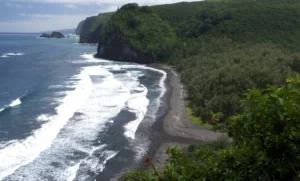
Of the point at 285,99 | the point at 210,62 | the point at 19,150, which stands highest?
the point at 285,99

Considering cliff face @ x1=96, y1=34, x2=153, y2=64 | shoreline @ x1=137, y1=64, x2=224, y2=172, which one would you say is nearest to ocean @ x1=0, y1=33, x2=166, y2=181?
shoreline @ x1=137, y1=64, x2=224, y2=172

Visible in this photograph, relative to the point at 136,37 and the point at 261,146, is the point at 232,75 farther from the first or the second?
the point at 136,37

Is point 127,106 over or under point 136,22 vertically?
under

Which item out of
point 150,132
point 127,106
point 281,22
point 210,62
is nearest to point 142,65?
point 210,62

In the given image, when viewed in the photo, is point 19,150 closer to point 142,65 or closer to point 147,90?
point 147,90

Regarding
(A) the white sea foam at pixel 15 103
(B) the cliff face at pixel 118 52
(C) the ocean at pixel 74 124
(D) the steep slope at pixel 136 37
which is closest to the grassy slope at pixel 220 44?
(D) the steep slope at pixel 136 37

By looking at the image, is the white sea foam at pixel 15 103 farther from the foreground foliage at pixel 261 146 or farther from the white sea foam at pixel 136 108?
the foreground foliage at pixel 261 146
